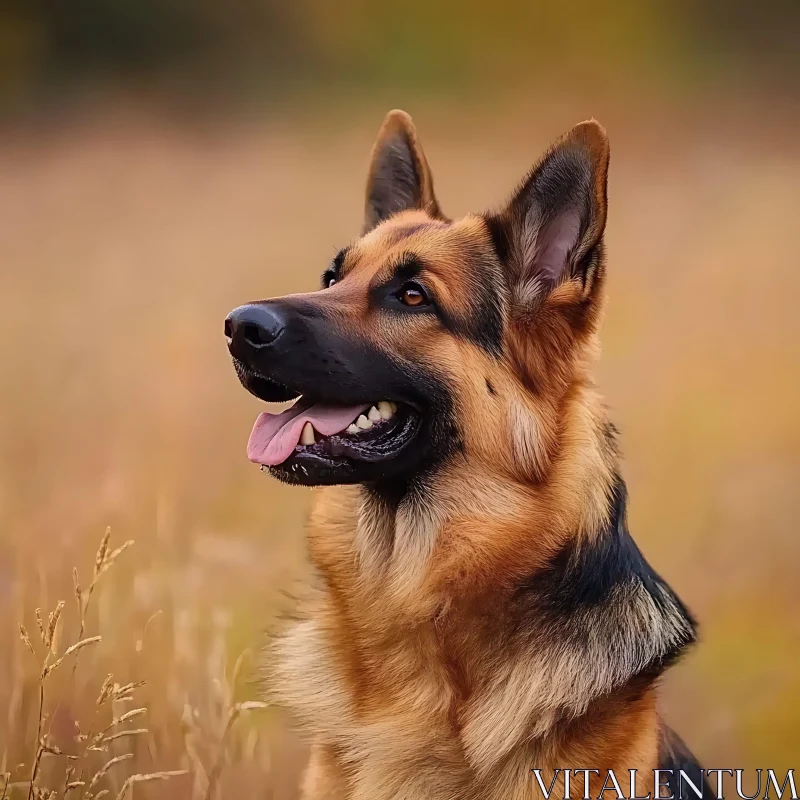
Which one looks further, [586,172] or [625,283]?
[625,283]

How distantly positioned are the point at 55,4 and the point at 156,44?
0.44 metres

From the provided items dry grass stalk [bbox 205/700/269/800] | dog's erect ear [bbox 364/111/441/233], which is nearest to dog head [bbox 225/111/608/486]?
dog's erect ear [bbox 364/111/441/233]

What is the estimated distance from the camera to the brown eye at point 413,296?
217 cm

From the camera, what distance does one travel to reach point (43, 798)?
2.38 meters

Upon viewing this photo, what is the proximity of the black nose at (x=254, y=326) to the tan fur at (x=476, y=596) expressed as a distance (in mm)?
217

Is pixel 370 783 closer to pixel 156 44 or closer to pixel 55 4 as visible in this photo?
pixel 156 44

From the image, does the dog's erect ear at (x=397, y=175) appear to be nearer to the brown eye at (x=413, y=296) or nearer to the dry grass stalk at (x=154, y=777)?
the brown eye at (x=413, y=296)

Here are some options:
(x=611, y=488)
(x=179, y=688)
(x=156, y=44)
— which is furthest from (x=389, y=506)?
(x=156, y=44)

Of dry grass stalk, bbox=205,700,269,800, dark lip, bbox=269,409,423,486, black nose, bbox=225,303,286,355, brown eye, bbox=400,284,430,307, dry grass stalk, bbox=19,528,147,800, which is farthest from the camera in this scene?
dry grass stalk, bbox=205,700,269,800

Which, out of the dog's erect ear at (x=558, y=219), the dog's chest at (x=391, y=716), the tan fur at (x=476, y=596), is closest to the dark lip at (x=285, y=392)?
the tan fur at (x=476, y=596)

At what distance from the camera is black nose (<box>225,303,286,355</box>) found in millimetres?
1936

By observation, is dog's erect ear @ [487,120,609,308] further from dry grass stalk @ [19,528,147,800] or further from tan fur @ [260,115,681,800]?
dry grass stalk @ [19,528,147,800]

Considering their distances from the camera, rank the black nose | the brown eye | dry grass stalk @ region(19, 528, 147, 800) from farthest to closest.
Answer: dry grass stalk @ region(19, 528, 147, 800), the brown eye, the black nose

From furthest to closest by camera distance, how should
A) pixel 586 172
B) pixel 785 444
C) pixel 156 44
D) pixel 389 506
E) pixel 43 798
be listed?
pixel 156 44, pixel 785 444, pixel 43 798, pixel 389 506, pixel 586 172
